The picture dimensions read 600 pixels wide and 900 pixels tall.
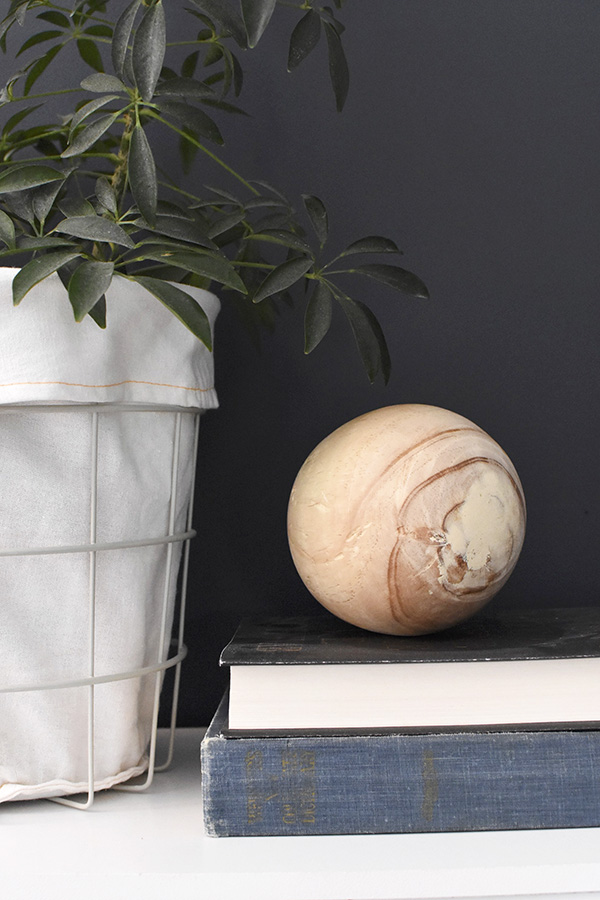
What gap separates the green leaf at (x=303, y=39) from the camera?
2.24ft

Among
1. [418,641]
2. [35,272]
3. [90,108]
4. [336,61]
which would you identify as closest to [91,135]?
[90,108]

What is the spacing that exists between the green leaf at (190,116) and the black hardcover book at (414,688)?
0.43 meters

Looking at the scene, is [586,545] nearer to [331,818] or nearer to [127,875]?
[331,818]

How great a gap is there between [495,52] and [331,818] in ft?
2.93

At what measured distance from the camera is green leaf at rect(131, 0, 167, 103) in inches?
22.1

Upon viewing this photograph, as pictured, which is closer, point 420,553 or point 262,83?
point 420,553

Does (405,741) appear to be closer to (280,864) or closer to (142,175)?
(280,864)

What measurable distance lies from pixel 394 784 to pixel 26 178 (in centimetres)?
54

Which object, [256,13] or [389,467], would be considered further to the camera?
[389,467]

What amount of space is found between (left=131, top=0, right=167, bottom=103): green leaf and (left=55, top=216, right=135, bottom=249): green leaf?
95 mm

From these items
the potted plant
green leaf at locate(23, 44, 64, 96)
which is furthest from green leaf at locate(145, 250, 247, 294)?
green leaf at locate(23, 44, 64, 96)

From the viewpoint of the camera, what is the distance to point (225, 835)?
59 cm

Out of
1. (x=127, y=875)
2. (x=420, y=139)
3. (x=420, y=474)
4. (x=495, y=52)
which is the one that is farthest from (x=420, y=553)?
(x=495, y=52)

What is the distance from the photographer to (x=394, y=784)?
59cm
